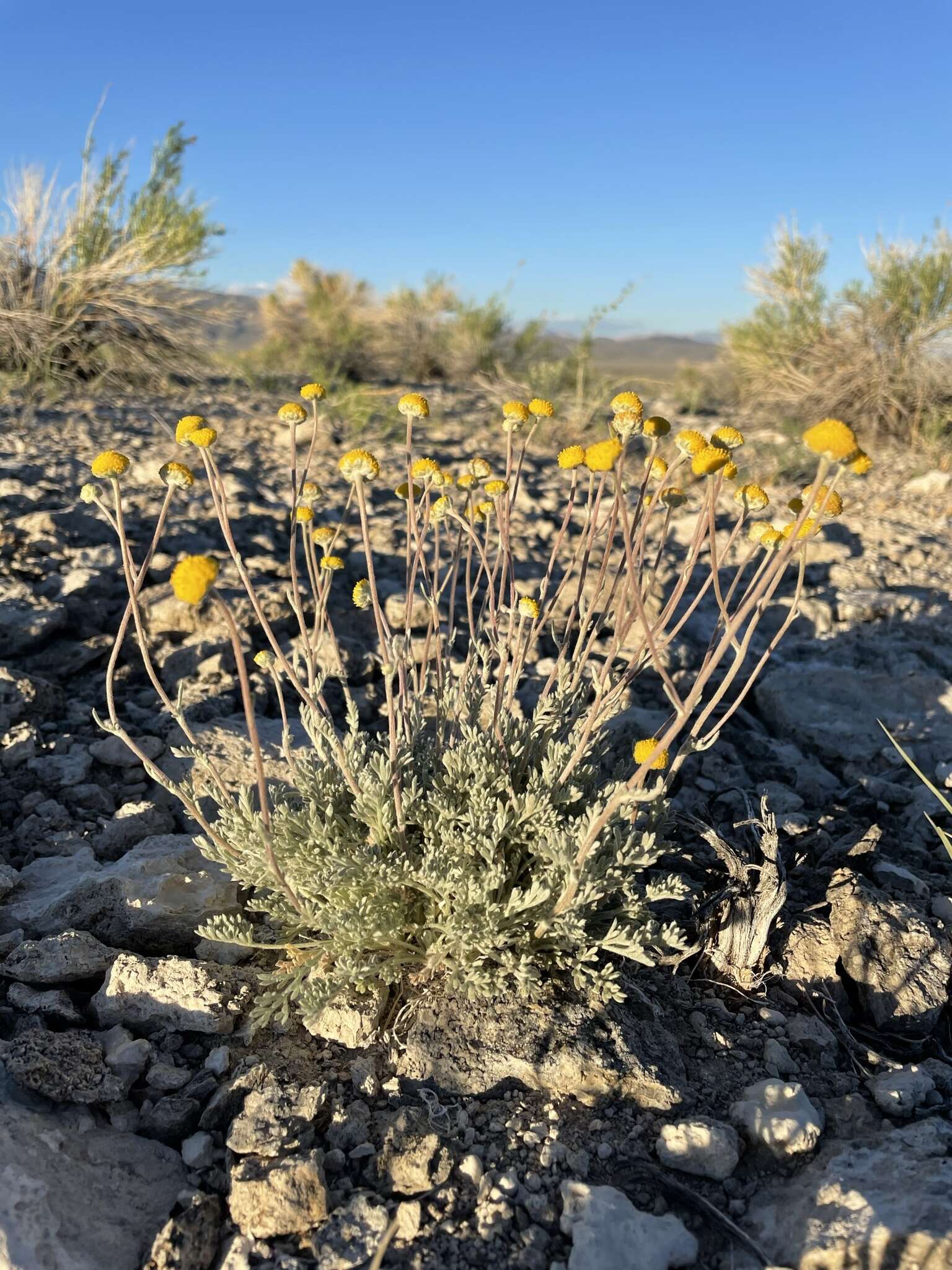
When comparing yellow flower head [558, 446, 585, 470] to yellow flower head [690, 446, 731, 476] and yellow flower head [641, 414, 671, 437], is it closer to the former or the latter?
yellow flower head [641, 414, 671, 437]

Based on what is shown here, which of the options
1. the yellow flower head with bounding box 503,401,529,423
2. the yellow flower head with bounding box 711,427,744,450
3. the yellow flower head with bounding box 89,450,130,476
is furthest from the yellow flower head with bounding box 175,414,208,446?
the yellow flower head with bounding box 711,427,744,450

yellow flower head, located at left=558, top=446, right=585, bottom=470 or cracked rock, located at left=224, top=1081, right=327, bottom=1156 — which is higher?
yellow flower head, located at left=558, top=446, right=585, bottom=470

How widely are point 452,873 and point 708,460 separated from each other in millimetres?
1105

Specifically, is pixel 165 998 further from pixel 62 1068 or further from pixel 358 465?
pixel 358 465

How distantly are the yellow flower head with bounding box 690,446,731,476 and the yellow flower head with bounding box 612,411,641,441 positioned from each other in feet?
0.53

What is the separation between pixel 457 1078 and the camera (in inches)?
80.4

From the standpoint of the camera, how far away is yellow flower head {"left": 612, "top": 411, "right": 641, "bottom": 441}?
75.7 inches

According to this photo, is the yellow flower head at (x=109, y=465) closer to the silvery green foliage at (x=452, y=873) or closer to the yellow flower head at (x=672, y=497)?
the silvery green foliage at (x=452, y=873)

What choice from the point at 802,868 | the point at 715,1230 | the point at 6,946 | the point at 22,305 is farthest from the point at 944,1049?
the point at 22,305

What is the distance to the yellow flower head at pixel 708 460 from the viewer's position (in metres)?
1.77

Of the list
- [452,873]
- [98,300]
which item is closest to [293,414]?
[452,873]

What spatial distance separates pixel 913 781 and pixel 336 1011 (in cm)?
259

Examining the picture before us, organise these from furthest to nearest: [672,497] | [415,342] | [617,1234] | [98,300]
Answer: [415,342]
[98,300]
[672,497]
[617,1234]

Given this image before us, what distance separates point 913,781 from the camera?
3.62m
